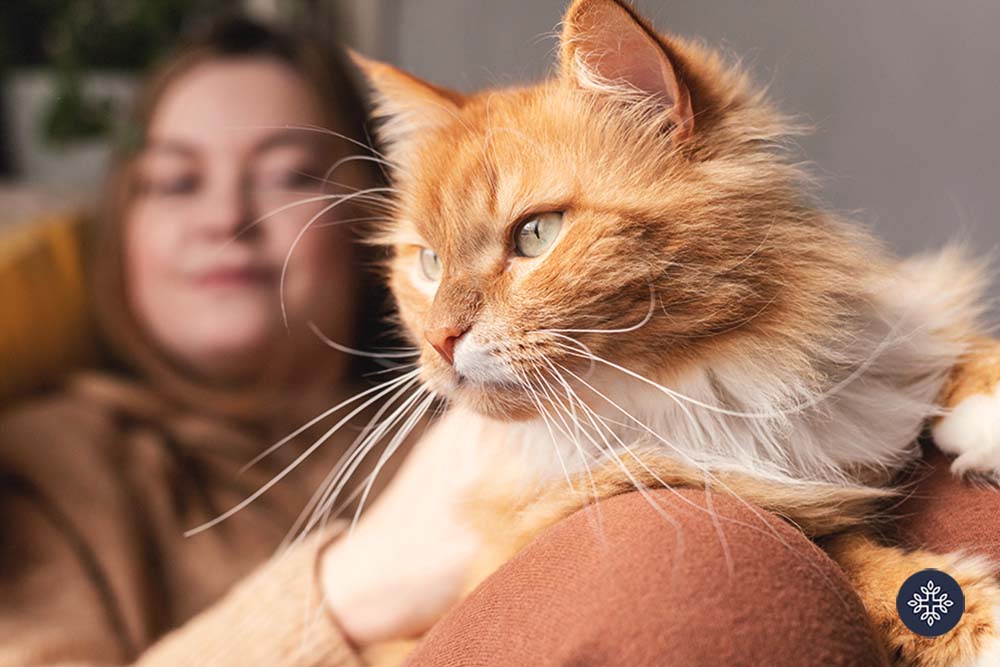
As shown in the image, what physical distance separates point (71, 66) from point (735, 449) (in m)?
3.15

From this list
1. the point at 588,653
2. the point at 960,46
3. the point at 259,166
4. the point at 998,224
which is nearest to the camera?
the point at 588,653

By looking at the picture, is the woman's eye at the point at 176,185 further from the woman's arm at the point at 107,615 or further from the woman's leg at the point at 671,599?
the woman's leg at the point at 671,599

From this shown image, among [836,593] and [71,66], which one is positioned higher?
[836,593]

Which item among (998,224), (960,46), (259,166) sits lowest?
(259,166)

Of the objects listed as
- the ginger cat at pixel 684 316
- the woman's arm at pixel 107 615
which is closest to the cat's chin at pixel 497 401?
the ginger cat at pixel 684 316

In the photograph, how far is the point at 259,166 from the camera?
5.97ft

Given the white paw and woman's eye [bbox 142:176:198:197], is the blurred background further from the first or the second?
woman's eye [bbox 142:176:198:197]

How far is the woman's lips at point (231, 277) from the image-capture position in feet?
6.09

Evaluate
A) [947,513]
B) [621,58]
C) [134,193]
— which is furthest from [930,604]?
[134,193]

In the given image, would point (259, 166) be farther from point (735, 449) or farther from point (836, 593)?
point (836, 593)

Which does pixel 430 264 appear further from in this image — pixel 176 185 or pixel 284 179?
pixel 176 185

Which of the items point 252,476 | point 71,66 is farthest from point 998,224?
point 71,66

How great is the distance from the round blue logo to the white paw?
0.16 m

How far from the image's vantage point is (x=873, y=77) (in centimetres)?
142
